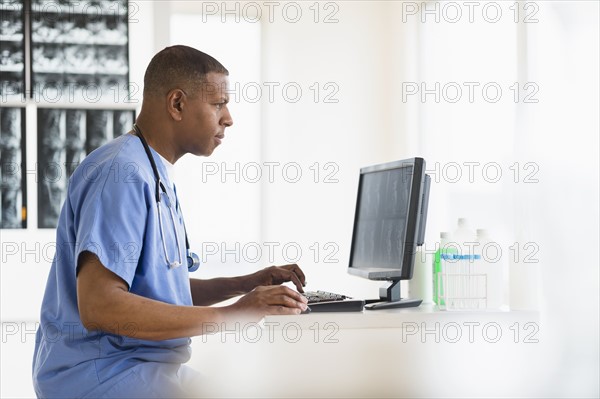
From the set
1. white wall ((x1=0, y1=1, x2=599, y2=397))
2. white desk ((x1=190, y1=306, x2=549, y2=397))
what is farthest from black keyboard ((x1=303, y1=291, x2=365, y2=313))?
white wall ((x1=0, y1=1, x2=599, y2=397))

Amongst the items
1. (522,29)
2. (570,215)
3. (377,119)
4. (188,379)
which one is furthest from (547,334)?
(377,119)

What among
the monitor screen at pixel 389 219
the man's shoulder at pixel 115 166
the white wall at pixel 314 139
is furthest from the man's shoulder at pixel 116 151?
the white wall at pixel 314 139

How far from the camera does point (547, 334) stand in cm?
225

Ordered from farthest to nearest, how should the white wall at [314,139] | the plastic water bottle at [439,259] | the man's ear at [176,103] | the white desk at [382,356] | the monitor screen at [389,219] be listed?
the white wall at [314,139]
the plastic water bottle at [439,259]
the monitor screen at [389,219]
the man's ear at [176,103]
the white desk at [382,356]

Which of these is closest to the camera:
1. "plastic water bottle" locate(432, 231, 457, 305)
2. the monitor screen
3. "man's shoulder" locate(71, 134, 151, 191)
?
"man's shoulder" locate(71, 134, 151, 191)

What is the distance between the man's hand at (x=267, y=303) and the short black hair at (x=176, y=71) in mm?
513

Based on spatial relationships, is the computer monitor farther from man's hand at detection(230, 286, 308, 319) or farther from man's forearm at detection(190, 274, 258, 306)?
man's hand at detection(230, 286, 308, 319)

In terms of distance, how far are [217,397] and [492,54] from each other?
2.04 meters

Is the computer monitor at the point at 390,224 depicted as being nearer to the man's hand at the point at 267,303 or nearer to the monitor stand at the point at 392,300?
the monitor stand at the point at 392,300

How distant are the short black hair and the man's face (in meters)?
0.02

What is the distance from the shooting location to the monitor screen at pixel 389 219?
2.04 metres

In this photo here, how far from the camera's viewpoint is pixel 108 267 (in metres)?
1.50

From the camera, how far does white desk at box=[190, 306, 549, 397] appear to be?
118 cm

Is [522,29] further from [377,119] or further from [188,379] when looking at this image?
[188,379]
